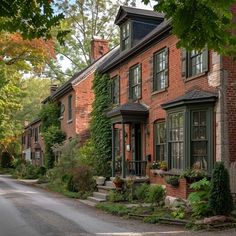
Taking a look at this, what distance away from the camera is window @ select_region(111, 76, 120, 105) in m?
25.4

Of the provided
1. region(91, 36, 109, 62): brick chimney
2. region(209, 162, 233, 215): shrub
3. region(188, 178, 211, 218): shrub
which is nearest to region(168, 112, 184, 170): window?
region(188, 178, 211, 218): shrub

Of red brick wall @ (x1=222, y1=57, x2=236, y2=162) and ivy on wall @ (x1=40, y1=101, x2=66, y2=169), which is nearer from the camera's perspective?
red brick wall @ (x1=222, y1=57, x2=236, y2=162)

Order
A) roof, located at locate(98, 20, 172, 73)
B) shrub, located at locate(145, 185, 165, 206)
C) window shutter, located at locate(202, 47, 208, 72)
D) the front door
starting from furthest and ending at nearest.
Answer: the front door
roof, located at locate(98, 20, 172, 73)
shrub, located at locate(145, 185, 165, 206)
window shutter, located at locate(202, 47, 208, 72)

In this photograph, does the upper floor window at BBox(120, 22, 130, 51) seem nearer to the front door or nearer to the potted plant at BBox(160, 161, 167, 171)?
the front door

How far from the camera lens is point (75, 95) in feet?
108

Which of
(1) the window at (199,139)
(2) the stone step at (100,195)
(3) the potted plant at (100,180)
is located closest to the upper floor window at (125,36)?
(3) the potted plant at (100,180)

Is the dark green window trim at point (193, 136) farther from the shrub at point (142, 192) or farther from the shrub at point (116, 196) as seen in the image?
the shrub at point (116, 196)

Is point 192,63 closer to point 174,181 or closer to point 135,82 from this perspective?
point 174,181

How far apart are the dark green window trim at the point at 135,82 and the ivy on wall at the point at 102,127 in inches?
122

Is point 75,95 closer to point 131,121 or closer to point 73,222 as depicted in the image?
point 131,121

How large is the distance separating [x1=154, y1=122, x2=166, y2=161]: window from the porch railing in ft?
4.46

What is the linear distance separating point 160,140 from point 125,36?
7560 millimetres

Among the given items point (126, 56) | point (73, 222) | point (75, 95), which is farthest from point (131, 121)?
point (75, 95)

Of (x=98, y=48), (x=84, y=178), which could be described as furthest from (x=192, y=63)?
(x=98, y=48)
